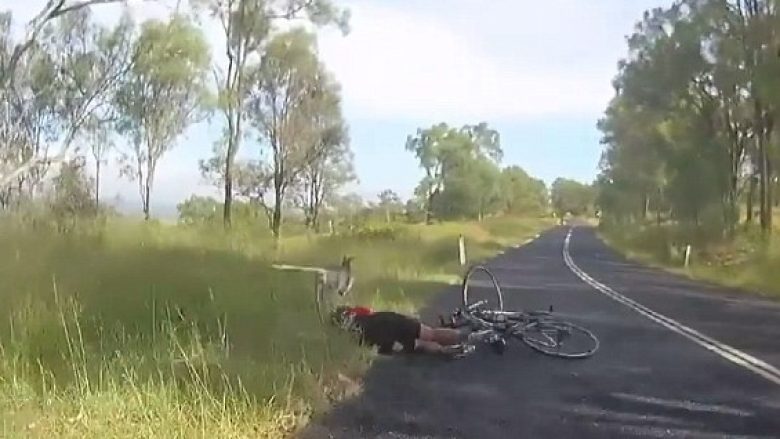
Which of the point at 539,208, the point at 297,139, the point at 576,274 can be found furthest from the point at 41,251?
the point at 539,208

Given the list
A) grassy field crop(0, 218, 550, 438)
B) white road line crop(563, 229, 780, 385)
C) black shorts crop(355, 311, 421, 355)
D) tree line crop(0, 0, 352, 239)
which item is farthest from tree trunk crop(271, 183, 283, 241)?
black shorts crop(355, 311, 421, 355)

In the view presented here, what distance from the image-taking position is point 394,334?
1195cm

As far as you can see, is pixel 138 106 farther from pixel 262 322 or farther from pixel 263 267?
pixel 262 322

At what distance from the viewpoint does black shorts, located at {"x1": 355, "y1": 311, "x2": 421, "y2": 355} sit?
11953mm

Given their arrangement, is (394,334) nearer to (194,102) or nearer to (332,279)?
(332,279)

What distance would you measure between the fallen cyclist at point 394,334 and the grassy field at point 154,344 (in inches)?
19.0

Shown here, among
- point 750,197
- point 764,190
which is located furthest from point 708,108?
point 764,190

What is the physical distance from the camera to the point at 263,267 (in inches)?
589

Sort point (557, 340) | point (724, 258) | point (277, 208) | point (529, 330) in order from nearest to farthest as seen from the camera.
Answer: point (557, 340) < point (529, 330) < point (724, 258) < point (277, 208)

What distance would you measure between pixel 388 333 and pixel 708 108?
3775 cm

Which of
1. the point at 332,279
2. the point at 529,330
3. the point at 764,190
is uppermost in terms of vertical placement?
the point at 764,190

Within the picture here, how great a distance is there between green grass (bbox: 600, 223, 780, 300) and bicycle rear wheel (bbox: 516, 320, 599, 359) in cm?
1269

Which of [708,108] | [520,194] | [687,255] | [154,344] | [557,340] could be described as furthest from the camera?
[520,194]

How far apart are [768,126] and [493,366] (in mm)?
33361
